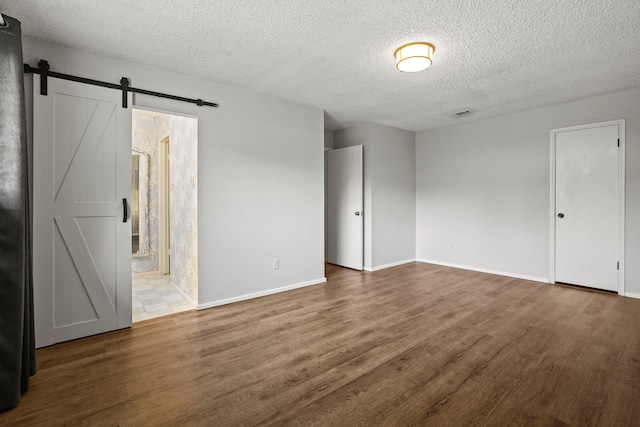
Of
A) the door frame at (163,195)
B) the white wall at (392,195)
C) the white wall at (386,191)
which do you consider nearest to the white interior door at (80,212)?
the door frame at (163,195)

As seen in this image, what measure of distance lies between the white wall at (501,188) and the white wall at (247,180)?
Answer: 2.58 m

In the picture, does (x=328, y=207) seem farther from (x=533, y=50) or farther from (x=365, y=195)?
(x=533, y=50)

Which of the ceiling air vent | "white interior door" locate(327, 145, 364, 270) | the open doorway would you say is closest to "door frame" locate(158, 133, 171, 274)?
the open doorway

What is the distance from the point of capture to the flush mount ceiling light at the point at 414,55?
103 inches

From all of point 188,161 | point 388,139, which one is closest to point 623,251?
point 388,139

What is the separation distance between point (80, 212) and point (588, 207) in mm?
5907

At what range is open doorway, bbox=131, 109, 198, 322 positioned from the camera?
3461mm

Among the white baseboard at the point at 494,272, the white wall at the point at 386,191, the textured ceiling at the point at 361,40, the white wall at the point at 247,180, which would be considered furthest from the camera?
the white wall at the point at 386,191

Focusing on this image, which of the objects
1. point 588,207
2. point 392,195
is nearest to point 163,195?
point 392,195

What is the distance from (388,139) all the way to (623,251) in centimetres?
362

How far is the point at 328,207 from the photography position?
5910 millimetres

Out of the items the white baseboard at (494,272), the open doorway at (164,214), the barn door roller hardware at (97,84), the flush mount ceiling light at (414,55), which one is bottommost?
the white baseboard at (494,272)

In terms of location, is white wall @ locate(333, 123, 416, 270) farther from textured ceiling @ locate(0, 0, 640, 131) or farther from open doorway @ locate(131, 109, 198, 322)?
open doorway @ locate(131, 109, 198, 322)

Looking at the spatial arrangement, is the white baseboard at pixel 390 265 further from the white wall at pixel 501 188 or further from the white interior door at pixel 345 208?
the white wall at pixel 501 188
